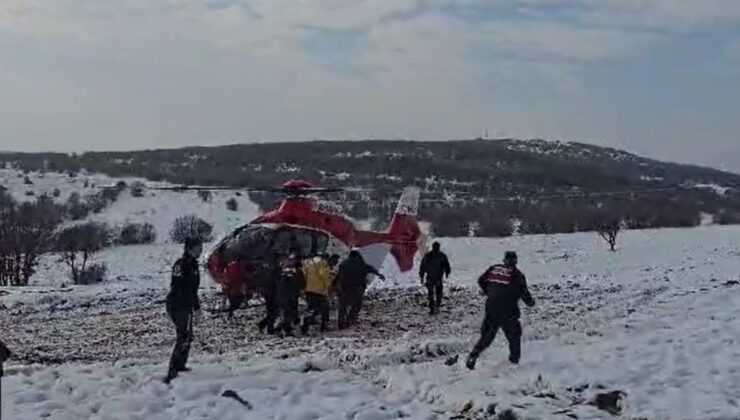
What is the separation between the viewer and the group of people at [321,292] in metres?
12.9

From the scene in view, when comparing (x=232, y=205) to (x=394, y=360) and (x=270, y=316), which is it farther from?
(x=394, y=360)

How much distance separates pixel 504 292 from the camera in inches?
539

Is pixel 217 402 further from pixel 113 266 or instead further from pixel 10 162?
pixel 10 162

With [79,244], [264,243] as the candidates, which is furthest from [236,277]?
[79,244]

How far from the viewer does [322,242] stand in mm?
21328

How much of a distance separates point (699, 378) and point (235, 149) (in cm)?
11419

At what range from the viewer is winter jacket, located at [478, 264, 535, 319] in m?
13.7

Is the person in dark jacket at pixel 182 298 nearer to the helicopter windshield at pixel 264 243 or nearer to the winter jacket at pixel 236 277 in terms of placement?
the winter jacket at pixel 236 277

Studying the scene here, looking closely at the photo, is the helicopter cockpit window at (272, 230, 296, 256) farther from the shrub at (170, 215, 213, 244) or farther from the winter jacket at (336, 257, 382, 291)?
the shrub at (170, 215, 213, 244)

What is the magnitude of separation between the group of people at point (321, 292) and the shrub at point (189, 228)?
37672 millimetres

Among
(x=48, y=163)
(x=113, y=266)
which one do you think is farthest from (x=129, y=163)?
(x=113, y=266)

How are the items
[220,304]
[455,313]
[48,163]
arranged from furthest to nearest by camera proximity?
[48,163] → [220,304] → [455,313]

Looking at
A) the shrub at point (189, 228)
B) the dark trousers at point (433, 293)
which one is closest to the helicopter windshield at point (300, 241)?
the dark trousers at point (433, 293)

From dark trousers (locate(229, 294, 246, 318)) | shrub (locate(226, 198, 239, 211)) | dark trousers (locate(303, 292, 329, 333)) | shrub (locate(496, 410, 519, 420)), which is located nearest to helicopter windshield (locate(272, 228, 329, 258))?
dark trousers (locate(229, 294, 246, 318))
